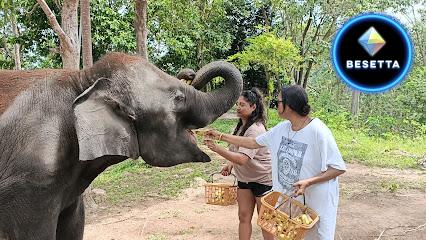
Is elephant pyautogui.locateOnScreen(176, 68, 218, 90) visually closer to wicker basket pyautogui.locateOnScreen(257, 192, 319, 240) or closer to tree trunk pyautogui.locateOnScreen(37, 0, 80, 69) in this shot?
wicker basket pyautogui.locateOnScreen(257, 192, 319, 240)

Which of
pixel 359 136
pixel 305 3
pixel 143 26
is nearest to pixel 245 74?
pixel 305 3

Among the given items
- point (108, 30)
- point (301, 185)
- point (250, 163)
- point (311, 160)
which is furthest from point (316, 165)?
point (108, 30)

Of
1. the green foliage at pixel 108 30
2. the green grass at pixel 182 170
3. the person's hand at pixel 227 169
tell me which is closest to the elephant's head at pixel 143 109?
the person's hand at pixel 227 169

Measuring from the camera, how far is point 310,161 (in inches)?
123

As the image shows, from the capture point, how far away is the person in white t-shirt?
3.04 m

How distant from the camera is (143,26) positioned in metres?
7.42

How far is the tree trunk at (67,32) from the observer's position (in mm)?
5277

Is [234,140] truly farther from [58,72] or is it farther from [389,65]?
[389,65]

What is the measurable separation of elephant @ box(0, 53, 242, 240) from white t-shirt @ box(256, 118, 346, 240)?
1.96 ft

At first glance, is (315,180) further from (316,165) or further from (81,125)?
(81,125)

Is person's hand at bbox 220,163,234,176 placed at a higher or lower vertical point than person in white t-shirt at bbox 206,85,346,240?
lower

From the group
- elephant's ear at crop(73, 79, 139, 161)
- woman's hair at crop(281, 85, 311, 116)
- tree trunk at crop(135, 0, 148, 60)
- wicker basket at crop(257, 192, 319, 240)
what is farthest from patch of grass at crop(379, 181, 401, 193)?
elephant's ear at crop(73, 79, 139, 161)

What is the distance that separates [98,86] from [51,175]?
490 millimetres

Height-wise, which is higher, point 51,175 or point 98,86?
point 98,86
